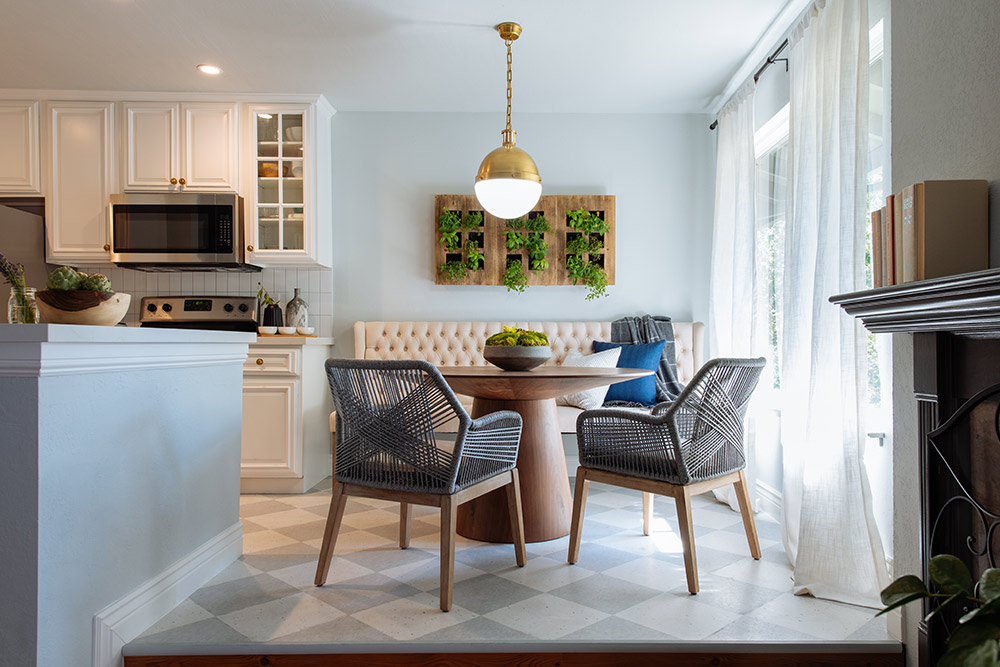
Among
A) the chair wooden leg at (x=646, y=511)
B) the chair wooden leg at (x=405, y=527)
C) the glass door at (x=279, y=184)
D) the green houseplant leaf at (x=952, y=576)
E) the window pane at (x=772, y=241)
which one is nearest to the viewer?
the green houseplant leaf at (x=952, y=576)

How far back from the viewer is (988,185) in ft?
4.64

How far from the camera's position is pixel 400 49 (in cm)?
340

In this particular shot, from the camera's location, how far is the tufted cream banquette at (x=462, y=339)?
4180 mm

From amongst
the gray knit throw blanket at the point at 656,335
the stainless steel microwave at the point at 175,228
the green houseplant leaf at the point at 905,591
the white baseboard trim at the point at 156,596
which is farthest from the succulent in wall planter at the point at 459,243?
the green houseplant leaf at the point at 905,591

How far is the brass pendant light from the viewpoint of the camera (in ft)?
9.87

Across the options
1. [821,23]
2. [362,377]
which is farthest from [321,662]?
[821,23]

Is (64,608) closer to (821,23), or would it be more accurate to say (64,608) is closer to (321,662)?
(321,662)

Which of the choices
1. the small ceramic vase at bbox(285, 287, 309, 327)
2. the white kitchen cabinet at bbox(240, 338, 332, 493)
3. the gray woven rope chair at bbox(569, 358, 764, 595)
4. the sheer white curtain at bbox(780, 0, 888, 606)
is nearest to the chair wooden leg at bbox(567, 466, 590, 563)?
the gray woven rope chair at bbox(569, 358, 764, 595)

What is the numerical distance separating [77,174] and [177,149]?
66 cm

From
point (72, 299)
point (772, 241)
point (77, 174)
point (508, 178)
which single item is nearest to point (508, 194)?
point (508, 178)

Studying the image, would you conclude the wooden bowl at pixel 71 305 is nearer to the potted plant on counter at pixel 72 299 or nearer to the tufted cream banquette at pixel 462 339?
the potted plant on counter at pixel 72 299

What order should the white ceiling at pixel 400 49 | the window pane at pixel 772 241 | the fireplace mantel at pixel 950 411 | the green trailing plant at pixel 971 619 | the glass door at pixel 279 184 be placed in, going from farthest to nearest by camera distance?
the glass door at pixel 279 184, the window pane at pixel 772 241, the white ceiling at pixel 400 49, the fireplace mantel at pixel 950 411, the green trailing plant at pixel 971 619

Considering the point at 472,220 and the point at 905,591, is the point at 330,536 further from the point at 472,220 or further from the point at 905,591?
the point at 472,220

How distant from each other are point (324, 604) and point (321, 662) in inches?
12.3
